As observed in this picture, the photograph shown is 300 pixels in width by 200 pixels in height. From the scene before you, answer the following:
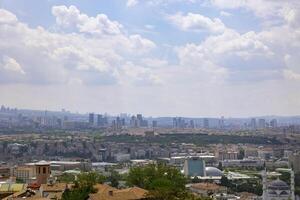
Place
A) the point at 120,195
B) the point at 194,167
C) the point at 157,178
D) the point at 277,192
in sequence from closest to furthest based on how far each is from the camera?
1. the point at 120,195
2. the point at 157,178
3. the point at 277,192
4. the point at 194,167

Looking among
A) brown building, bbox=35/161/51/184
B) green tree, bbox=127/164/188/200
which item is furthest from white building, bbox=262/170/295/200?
brown building, bbox=35/161/51/184

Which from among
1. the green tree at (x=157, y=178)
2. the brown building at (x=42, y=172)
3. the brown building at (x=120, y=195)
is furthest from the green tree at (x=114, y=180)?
the brown building at (x=120, y=195)

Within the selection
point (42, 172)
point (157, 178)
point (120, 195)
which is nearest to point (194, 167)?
point (42, 172)

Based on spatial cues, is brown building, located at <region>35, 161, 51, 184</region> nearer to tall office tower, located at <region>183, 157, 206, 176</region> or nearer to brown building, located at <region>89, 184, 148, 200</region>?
brown building, located at <region>89, 184, 148, 200</region>

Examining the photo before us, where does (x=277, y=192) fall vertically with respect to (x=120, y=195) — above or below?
below

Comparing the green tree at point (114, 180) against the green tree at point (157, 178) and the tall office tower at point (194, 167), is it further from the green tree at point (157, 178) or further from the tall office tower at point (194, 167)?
the tall office tower at point (194, 167)

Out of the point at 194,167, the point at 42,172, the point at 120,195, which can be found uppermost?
the point at 42,172

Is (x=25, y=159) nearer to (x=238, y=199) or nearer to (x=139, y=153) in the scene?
(x=139, y=153)

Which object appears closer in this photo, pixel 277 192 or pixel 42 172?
pixel 42 172

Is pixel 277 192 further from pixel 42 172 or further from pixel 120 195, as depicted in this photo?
pixel 120 195

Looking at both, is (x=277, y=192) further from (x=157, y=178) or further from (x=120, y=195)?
(x=120, y=195)

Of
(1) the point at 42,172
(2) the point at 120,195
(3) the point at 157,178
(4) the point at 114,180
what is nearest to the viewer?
(2) the point at 120,195
